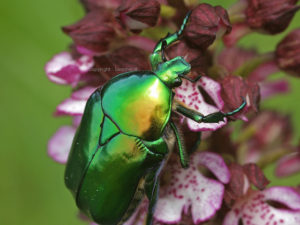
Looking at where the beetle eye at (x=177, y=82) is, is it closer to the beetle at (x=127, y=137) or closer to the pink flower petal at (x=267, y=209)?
the beetle at (x=127, y=137)

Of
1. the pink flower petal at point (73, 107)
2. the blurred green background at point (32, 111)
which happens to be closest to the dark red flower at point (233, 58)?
the pink flower petal at point (73, 107)

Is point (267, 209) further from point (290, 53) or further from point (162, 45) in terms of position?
point (162, 45)

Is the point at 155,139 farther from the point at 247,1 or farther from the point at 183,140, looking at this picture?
the point at 247,1

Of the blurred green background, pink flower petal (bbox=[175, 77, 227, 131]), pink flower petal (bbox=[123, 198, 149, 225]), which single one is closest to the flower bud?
pink flower petal (bbox=[175, 77, 227, 131])

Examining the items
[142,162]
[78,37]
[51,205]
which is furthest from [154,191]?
[51,205]

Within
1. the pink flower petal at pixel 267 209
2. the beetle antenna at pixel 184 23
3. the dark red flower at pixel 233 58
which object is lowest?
the pink flower petal at pixel 267 209

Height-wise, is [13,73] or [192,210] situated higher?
[192,210]
